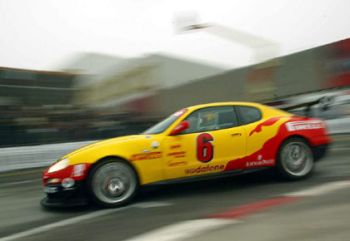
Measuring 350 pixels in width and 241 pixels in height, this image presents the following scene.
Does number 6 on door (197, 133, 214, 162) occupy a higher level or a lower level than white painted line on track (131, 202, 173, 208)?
higher

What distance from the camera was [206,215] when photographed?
5.51 m

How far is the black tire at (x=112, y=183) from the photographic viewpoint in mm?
6367

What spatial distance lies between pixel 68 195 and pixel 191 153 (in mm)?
1716

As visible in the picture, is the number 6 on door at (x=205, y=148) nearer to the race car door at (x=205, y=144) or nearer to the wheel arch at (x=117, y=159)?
the race car door at (x=205, y=144)

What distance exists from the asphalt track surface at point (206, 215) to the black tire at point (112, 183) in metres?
0.14

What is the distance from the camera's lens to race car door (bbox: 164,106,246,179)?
673 cm

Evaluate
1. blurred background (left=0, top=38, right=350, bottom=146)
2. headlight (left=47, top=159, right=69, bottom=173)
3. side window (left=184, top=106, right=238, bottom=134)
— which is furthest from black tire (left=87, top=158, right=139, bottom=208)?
blurred background (left=0, top=38, right=350, bottom=146)

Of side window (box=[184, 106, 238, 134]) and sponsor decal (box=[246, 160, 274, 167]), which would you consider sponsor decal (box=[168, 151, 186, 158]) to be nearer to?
side window (box=[184, 106, 238, 134])

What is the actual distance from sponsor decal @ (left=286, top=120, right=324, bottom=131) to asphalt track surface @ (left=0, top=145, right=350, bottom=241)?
2.45ft

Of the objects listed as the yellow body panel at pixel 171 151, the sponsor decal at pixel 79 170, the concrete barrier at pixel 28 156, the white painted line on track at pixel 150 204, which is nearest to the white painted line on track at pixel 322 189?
the yellow body panel at pixel 171 151

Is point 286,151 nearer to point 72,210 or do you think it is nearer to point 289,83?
point 72,210

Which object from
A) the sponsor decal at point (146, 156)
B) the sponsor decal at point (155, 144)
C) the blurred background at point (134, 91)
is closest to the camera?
the sponsor decal at point (146, 156)

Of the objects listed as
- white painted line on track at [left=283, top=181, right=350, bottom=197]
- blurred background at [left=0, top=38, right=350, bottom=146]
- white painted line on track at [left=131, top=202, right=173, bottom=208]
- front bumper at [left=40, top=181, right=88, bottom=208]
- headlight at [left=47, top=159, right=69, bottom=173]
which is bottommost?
white painted line on track at [left=131, top=202, right=173, bottom=208]

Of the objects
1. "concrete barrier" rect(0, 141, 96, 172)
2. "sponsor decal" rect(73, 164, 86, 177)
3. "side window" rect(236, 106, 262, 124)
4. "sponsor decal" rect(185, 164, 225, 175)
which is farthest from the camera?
"concrete barrier" rect(0, 141, 96, 172)
